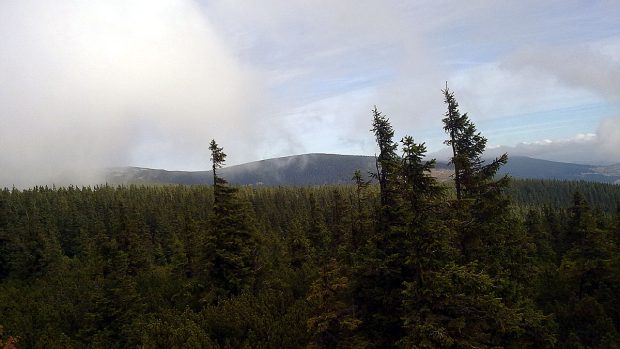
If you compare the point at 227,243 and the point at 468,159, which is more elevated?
the point at 468,159

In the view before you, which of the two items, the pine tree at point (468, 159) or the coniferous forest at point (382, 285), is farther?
the pine tree at point (468, 159)


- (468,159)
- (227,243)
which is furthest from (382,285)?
(227,243)

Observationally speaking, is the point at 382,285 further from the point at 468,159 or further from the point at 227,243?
the point at 227,243

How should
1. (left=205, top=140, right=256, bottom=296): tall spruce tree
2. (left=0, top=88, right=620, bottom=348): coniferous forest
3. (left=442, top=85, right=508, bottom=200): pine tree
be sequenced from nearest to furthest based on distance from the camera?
(left=0, top=88, right=620, bottom=348): coniferous forest
(left=442, top=85, right=508, bottom=200): pine tree
(left=205, top=140, right=256, bottom=296): tall spruce tree

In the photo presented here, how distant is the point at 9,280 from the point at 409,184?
5882 centimetres

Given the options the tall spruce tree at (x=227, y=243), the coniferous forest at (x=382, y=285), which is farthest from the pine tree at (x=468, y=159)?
the tall spruce tree at (x=227, y=243)

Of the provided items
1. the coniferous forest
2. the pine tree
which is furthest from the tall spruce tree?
the pine tree

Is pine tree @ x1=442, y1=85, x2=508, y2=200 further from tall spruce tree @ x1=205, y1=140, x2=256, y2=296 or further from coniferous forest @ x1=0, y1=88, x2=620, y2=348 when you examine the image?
tall spruce tree @ x1=205, y1=140, x2=256, y2=296

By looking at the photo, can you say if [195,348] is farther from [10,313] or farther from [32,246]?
[32,246]

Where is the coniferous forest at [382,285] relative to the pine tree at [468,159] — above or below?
below

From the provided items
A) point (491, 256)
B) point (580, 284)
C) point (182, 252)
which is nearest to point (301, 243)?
point (182, 252)

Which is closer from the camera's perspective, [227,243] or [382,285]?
[382,285]

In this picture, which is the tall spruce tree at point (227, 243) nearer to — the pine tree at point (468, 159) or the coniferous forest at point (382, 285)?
the coniferous forest at point (382, 285)

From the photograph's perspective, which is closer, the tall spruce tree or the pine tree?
the pine tree
